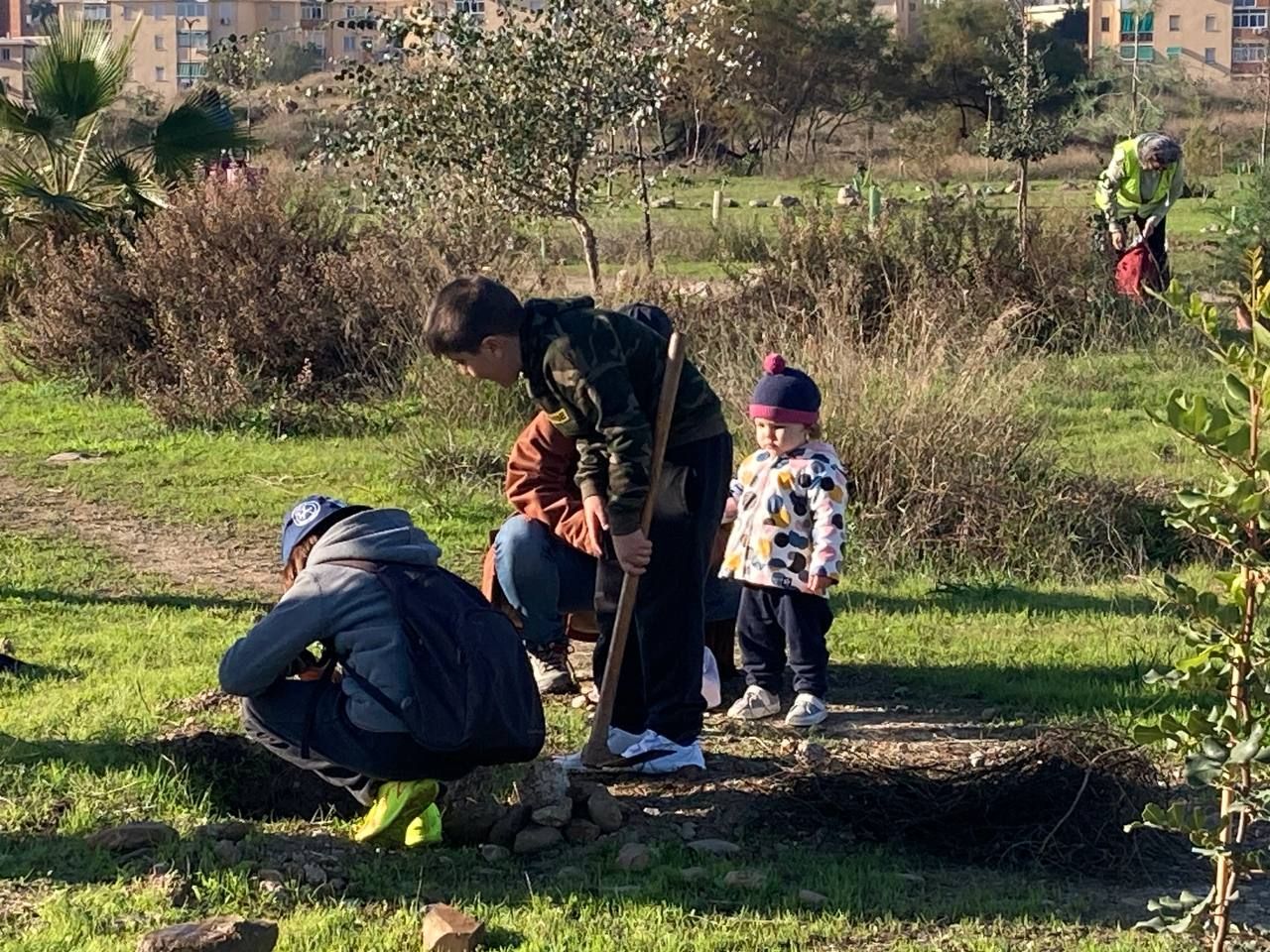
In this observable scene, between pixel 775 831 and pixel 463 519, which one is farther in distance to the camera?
pixel 463 519

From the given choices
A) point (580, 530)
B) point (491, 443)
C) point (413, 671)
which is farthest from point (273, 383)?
point (413, 671)

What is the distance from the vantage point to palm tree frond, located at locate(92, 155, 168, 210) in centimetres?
1577

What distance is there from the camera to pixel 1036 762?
5.09 metres

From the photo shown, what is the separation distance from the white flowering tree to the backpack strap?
886cm

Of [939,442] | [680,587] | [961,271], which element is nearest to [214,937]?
[680,587]

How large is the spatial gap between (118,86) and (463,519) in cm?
902

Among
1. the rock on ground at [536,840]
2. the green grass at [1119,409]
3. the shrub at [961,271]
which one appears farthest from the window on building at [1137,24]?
the rock on ground at [536,840]

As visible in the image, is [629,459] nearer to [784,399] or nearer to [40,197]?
[784,399]

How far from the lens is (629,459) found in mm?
5035

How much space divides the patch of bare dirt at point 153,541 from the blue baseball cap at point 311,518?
305cm

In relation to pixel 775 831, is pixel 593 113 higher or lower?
higher

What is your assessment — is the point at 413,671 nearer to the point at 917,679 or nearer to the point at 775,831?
the point at 775,831

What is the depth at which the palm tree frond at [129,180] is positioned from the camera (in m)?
15.8

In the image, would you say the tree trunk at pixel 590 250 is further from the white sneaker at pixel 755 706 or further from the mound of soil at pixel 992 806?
the mound of soil at pixel 992 806
